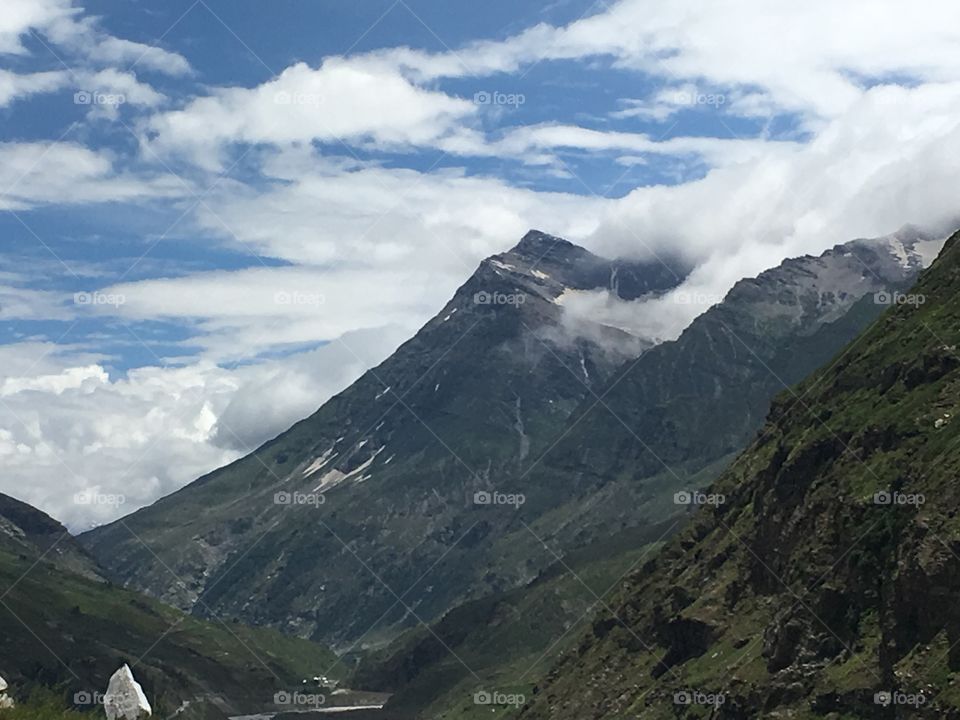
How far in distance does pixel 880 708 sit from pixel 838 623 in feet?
86.1

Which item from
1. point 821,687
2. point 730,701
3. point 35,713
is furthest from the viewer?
point 730,701

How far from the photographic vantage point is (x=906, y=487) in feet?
561

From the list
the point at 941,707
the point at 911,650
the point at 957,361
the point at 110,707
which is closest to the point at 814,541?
the point at 957,361

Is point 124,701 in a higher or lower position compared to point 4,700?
lower

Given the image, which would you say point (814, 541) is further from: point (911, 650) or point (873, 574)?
point (911, 650)
